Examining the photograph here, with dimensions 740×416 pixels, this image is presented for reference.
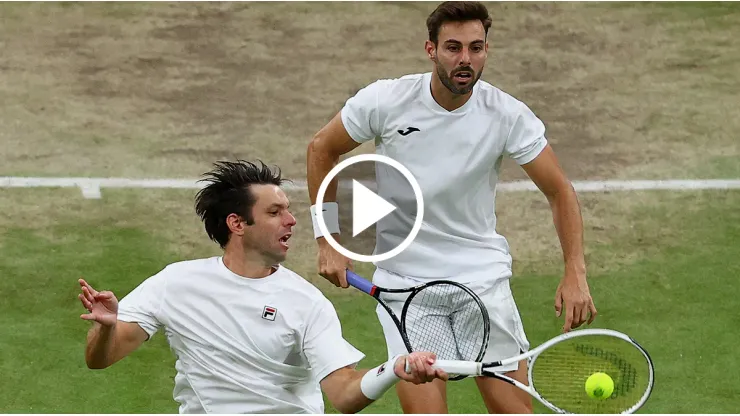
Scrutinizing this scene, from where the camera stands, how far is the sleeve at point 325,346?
818cm

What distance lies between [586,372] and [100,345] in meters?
2.66

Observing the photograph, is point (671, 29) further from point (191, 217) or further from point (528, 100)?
point (191, 217)

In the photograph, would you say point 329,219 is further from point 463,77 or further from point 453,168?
point 463,77

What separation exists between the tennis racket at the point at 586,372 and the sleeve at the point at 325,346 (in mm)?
809

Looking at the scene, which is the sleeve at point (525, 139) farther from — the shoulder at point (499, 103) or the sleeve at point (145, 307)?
the sleeve at point (145, 307)

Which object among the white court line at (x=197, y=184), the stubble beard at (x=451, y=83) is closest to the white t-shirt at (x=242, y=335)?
the stubble beard at (x=451, y=83)

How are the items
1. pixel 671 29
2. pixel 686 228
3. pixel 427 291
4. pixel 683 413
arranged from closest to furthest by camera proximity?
pixel 427 291 < pixel 683 413 < pixel 686 228 < pixel 671 29

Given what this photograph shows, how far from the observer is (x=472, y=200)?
9.01m

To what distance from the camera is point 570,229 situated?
28.5 feet

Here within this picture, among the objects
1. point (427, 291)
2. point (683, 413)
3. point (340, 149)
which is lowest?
point (683, 413)

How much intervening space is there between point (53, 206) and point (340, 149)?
5.42 metres

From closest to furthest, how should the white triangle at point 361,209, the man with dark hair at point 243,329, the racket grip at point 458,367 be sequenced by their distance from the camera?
the racket grip at point 458,367
the man with dark hair at point 243,329
the white triangle at point 361,209

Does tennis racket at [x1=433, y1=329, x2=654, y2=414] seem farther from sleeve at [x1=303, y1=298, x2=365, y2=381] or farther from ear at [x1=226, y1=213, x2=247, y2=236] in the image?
ear at [x1=226, y1=213, x2=247, y2=236]

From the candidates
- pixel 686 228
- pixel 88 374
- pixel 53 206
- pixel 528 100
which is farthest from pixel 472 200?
pixel 528 100
